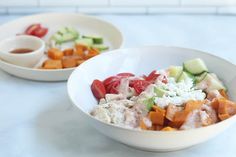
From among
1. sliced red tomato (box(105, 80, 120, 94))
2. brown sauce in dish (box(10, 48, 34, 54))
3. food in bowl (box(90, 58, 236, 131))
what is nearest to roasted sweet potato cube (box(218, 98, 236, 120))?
food in bowl (box(90, 58, 236, 131))

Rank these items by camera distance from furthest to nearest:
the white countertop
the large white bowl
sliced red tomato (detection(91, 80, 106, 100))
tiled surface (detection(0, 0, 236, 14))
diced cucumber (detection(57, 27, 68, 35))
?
tiled surface (detection(0, 0, 236, 14))
diced cucumber (detection(57, 27, 68, 35))
sliced red tomato (detection(91, 80, 106, 100))
the white countertop
the large white bowl

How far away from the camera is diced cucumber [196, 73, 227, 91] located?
1.09 m

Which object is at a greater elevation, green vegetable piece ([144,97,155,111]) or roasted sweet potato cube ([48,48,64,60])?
green vegetable piece ([144,97,155,111])

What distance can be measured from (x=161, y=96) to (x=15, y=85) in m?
0.43

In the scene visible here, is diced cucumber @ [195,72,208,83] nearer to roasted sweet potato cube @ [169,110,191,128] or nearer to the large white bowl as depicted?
the large white bowl

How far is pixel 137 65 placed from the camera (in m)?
1.23

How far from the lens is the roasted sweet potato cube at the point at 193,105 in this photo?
947 millimetres

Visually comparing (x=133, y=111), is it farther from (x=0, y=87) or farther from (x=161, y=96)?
(x=0, y=87)

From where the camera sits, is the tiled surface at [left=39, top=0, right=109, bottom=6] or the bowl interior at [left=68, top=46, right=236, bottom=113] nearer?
the bowl interior at [left=68, top=46, right=236, bottom=113]

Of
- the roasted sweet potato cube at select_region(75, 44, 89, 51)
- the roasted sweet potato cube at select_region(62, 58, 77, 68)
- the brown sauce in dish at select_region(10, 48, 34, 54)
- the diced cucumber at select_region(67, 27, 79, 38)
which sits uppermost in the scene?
the diced cucumber at select_region(67, 27, 79, 38)

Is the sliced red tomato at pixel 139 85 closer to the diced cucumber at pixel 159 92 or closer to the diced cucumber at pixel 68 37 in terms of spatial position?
the diced cucumber at pixel 159 92

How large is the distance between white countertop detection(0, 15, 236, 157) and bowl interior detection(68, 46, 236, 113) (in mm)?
62

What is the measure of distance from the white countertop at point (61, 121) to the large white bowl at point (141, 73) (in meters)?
0.05

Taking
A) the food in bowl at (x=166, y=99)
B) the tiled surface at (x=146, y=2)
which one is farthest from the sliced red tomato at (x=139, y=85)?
the tiled surface at (x=146, y=2)
